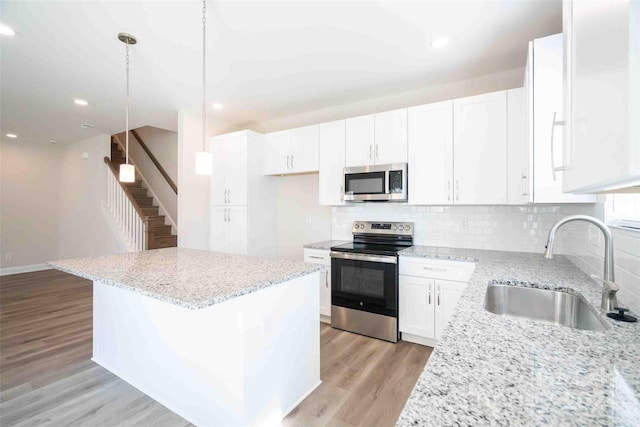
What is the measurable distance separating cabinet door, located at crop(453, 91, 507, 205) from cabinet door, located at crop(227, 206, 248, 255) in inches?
99.9

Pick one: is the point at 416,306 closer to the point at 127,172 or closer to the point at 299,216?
the point at 299,216

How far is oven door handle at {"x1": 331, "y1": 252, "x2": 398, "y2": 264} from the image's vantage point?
283cm

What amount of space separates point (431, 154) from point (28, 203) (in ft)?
25.6

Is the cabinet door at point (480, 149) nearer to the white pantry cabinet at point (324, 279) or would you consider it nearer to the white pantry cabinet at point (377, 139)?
the white pantry cabinet at point (377, 139)

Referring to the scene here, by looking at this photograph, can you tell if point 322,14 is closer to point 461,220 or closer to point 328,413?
point 461,220

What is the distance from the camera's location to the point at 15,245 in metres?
6.01

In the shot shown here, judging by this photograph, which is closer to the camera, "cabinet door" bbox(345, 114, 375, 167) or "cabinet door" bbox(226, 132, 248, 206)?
"cabinet door" bbox(345, 114, 375, 167)

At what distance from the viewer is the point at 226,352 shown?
1665 millimetres

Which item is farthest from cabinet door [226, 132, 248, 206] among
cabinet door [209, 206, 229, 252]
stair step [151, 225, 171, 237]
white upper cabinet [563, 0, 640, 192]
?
white upper cabinet [563, 0, 640, 192]

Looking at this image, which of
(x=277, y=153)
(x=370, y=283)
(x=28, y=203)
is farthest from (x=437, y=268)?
(x=28, y=203)

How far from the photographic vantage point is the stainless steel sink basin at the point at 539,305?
55.6 inches

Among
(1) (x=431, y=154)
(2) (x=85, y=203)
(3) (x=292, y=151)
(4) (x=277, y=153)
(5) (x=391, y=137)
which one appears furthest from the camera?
Answer: (2) (x=85, y=203)

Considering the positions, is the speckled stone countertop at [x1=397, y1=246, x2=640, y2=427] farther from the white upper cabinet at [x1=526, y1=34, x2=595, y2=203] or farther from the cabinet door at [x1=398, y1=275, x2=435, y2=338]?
the cabinet door at [x1=398, y1=275, x2=435, y2=338]

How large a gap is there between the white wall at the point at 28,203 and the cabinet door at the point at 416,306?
754 centimetres
